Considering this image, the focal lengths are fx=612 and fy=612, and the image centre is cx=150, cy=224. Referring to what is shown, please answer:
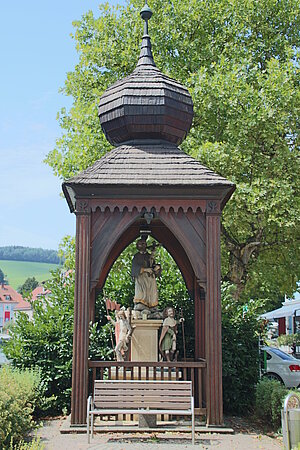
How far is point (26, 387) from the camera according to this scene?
1003 centimetres

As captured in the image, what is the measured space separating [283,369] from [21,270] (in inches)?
5210

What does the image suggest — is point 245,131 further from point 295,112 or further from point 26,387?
point 26,387

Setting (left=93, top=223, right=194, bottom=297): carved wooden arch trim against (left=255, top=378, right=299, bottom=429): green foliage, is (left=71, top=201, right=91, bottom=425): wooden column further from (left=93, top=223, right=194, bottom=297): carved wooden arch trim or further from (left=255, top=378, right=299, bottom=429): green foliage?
(left=255, top=378, right=299, bottom=429): green foliage

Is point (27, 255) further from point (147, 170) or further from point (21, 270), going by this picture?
point (147, 170)

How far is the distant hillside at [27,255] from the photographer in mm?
155125

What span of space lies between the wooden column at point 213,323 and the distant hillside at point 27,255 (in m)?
147

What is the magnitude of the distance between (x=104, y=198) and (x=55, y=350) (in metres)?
4.04

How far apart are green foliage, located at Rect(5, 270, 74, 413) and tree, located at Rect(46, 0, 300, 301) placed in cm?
715

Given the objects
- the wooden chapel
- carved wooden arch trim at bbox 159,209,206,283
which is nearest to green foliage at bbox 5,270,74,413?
the wooden chapel

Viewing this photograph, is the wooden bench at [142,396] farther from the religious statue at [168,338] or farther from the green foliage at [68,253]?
the green foliage at [68,253]

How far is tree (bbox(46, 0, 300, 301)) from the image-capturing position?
60.4 feet

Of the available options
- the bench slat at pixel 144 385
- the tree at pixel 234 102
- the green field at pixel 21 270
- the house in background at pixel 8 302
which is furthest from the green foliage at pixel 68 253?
the green field at pixel 21 270

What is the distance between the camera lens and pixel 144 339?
11.4 meters

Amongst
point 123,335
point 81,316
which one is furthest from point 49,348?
point 81,316
